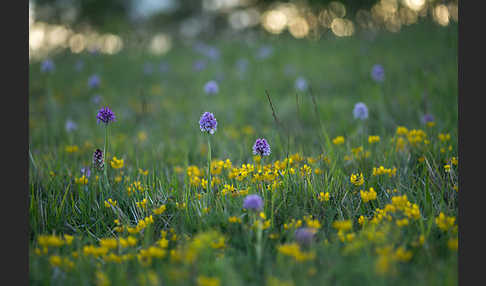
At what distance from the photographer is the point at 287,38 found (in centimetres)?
1062

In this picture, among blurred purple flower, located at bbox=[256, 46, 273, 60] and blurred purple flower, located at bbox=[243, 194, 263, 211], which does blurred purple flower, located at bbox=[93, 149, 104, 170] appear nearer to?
blurred purple flower, located at bbox=[243, 194, 263, 211]

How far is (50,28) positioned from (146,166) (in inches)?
573

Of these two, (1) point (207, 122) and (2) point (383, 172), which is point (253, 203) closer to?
(1) point (207, 122)

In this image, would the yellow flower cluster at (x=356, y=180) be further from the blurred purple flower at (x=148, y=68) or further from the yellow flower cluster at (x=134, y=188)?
the blurred purple flower at (x=148, y=68)

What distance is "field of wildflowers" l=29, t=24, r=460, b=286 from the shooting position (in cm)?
152

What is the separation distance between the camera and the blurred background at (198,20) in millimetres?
9984

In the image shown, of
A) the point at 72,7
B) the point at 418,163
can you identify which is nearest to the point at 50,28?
the point at 72,7

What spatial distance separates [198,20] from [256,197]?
26109 millimetres

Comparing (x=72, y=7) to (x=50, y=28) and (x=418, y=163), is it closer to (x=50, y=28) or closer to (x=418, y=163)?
(x=50, y=28)

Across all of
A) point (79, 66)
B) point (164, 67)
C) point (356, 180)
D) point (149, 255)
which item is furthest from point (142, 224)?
point (164, 67)

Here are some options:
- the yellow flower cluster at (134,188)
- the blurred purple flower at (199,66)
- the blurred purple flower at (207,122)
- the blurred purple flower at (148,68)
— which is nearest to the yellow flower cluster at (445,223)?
the blurred purple flower at (207,122)

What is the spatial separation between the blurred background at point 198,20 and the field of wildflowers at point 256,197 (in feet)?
8.87

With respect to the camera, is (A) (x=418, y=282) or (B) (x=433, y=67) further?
(B) (x=433, y=67)

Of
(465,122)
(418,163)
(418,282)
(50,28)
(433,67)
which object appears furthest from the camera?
(50,28)
